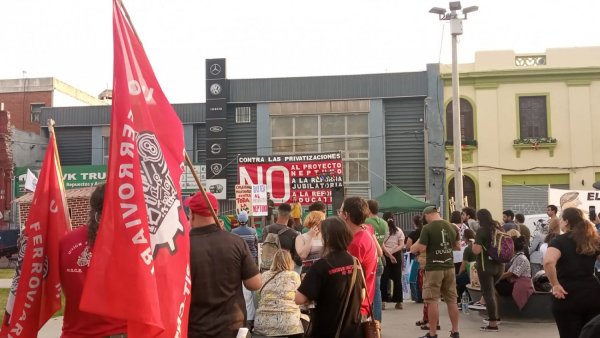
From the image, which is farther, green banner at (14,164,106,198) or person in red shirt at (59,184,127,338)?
green banner at (14,164,106,198)

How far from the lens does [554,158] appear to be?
2484 centimetres

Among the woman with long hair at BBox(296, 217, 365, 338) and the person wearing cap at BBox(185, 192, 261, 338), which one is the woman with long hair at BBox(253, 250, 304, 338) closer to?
the woman with long hair at BBox(296, 217, 365, 338)

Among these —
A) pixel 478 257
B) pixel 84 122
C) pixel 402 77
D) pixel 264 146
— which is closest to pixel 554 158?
pixel 402 77

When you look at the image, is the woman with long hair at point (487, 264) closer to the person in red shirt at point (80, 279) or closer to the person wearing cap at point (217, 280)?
the person wearing cap at point (217, 280)

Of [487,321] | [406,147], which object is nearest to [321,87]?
[406,147]

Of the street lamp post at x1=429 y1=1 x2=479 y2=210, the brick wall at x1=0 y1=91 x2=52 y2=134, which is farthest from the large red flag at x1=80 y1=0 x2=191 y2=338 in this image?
the brick wall at x1=0 y1=91 x2=52 y2=134

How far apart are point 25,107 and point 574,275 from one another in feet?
115

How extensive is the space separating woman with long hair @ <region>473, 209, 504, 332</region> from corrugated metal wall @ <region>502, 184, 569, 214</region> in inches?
629

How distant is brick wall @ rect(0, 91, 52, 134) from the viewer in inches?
1416

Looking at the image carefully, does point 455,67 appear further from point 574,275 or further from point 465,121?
point 574,275

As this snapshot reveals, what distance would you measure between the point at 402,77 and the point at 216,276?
22.3m

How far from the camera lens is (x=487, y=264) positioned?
31.0 ft

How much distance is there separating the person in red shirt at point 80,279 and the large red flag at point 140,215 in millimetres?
425

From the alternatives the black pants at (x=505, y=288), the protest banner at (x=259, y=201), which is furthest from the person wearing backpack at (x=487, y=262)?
the protest banner at (x=259, y=201)
